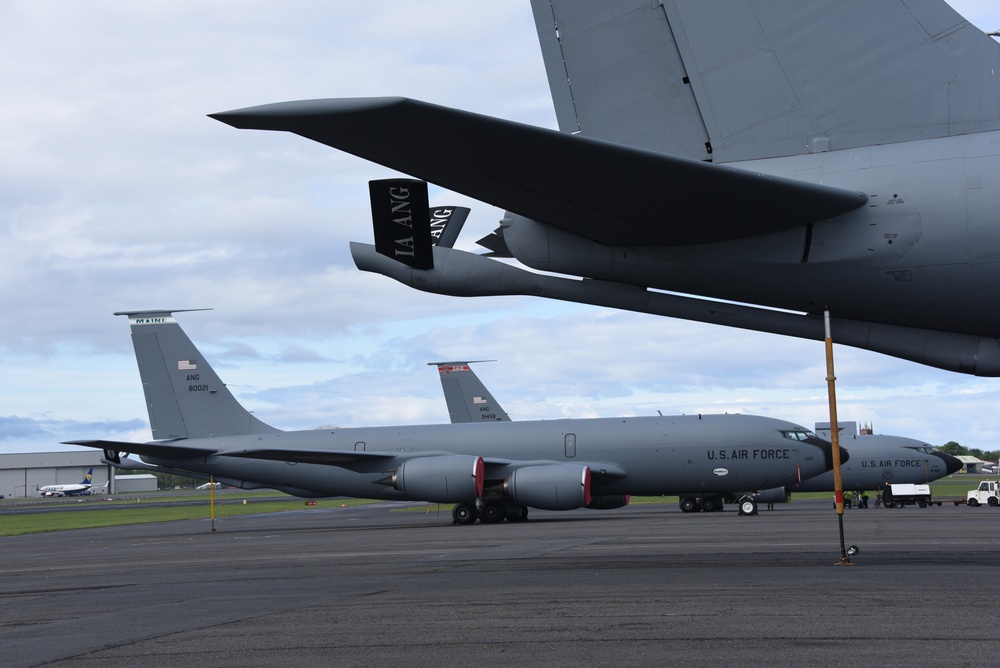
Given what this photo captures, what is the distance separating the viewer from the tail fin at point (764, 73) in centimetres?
735

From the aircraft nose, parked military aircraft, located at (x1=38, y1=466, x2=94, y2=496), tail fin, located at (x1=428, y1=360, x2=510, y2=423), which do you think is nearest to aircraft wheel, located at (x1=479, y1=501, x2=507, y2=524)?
tail fin, located at (x1=428, y1=360, x2=510, y2=423)

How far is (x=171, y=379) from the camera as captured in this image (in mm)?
37312

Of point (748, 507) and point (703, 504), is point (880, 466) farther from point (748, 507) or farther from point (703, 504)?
point (748, 507)

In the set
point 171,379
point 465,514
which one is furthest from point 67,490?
point 465,514

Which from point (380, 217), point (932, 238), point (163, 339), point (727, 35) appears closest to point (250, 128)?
point (380, 217)

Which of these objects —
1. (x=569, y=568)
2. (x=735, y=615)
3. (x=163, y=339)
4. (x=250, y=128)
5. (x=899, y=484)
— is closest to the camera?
(x=250, y=128)

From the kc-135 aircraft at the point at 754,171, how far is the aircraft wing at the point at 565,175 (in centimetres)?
2

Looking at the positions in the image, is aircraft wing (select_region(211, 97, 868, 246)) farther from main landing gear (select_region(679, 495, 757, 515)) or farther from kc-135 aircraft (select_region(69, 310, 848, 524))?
main landing gear (select_region(679, 495, 757, 515))

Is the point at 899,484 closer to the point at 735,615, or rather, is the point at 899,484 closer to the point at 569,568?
the point at 569,568

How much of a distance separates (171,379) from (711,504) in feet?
71.9

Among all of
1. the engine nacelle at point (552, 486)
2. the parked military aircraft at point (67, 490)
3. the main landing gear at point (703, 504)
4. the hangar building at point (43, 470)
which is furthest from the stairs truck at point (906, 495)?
the hangar building at point (43, 470)

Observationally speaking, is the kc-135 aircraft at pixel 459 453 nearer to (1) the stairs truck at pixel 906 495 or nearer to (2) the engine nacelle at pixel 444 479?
(2) the engine nacelle at pixel 444 479

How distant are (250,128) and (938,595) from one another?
29.2 feet

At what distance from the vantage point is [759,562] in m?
15.0
